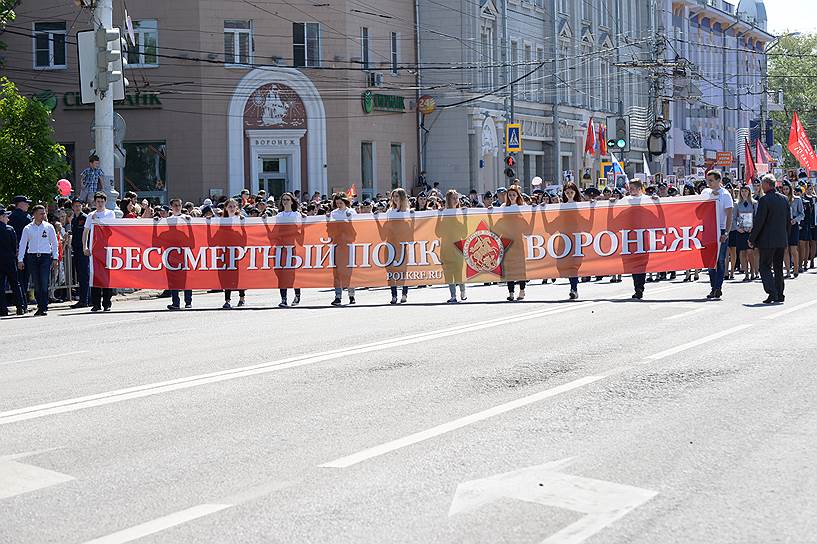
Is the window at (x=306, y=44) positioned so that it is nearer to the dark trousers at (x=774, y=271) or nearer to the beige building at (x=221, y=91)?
the beige building at (x=221, y=91)

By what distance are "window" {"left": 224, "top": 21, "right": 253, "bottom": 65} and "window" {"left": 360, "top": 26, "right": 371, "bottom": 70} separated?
4.45 meters

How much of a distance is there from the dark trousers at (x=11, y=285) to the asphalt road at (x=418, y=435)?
563 centimetres

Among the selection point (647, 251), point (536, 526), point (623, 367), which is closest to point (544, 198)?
point (647, 251)

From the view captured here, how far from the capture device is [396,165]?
51.6 metres

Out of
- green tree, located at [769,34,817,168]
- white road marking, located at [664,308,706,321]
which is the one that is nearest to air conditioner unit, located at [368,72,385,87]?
white road marking, located at [664,308,706,321]

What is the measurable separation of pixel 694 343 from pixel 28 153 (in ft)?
67.3

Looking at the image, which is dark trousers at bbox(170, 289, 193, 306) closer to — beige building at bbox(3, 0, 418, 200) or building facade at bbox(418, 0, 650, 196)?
beige building at bbox(3, 0, 418, 200)

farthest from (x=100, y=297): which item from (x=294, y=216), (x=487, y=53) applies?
(x=487, y=53)

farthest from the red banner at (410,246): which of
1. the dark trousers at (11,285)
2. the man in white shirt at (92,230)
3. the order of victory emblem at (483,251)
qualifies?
the dark trousers at (11,285)

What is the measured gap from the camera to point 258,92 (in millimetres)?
46531

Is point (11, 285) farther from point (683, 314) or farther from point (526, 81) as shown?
point (526, 81)

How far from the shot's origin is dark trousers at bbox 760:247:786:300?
Result: 20516 millimetres

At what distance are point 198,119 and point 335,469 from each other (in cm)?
3859

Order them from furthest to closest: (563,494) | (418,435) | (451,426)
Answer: (451,426), (418,435), (563,494)
